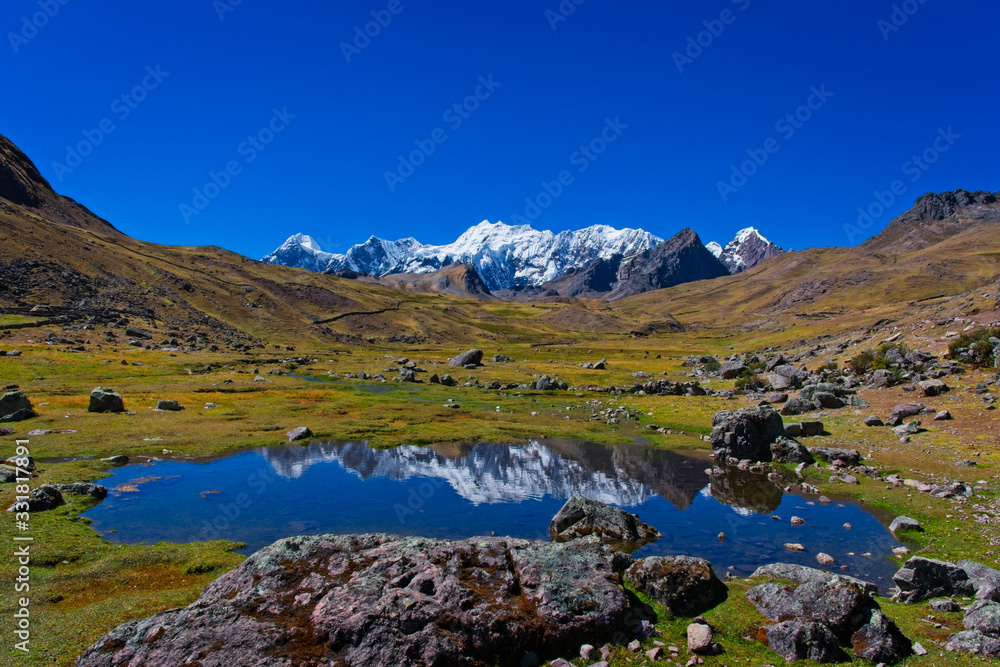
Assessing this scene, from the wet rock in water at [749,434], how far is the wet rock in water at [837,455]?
2953mm

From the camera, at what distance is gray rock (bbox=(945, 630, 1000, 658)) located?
12031mm

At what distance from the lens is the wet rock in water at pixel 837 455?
112ft

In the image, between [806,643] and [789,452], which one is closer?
[806,643]

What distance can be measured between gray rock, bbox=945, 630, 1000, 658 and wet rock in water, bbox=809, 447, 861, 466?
24593 millimetres

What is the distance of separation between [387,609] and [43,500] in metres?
23.0

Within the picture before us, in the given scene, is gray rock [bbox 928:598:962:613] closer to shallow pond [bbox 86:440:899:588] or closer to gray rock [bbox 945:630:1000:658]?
gray rock [bbox 945:630:1000:658]

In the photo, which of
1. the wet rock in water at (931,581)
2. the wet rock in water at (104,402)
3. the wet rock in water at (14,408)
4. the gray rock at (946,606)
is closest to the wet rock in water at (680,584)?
the gray rock at (946,606)

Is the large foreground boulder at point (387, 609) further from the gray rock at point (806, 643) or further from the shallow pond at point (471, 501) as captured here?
the shallow pond at point (471, 501)

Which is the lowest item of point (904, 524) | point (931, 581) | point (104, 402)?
point (904, 524)

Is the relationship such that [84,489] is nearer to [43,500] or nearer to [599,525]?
[43,500]

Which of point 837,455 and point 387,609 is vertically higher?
point 387,609

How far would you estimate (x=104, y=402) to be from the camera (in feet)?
161

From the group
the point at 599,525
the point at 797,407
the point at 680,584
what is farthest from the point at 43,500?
the point at 797,407

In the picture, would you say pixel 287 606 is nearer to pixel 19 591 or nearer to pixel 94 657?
pixel 94 657
